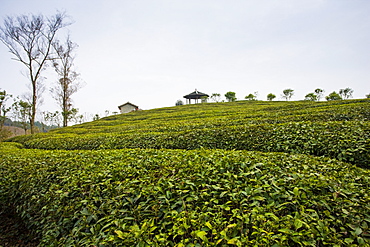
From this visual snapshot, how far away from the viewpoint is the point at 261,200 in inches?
97.0

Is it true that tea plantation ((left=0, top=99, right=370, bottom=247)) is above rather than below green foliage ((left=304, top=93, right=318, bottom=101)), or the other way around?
below

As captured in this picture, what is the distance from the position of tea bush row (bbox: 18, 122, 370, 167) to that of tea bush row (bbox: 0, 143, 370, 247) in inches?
36.3

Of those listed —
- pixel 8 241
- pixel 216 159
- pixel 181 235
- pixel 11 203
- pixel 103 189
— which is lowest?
pixel 8 241

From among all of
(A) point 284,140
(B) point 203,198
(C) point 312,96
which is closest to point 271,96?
(C) point 312,96

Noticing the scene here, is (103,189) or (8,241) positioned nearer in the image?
(103,189)

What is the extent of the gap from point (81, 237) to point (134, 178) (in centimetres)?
109

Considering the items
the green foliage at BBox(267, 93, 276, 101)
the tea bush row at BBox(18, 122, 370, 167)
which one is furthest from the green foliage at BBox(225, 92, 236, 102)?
the tea bush row at BBox(18, 122, 370, 167)

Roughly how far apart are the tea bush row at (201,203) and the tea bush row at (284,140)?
0.92 meters

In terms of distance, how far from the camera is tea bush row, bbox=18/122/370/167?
4227 mm

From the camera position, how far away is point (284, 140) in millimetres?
5348

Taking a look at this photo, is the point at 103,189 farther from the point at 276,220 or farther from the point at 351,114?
the point at 351,114

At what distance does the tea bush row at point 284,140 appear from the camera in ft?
13.9

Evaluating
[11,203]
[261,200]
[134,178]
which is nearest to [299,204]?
[261,200]

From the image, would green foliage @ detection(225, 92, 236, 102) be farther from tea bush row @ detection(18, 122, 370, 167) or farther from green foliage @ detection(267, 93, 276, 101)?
tea bush row @ detection(18, 122, 370, 167)
